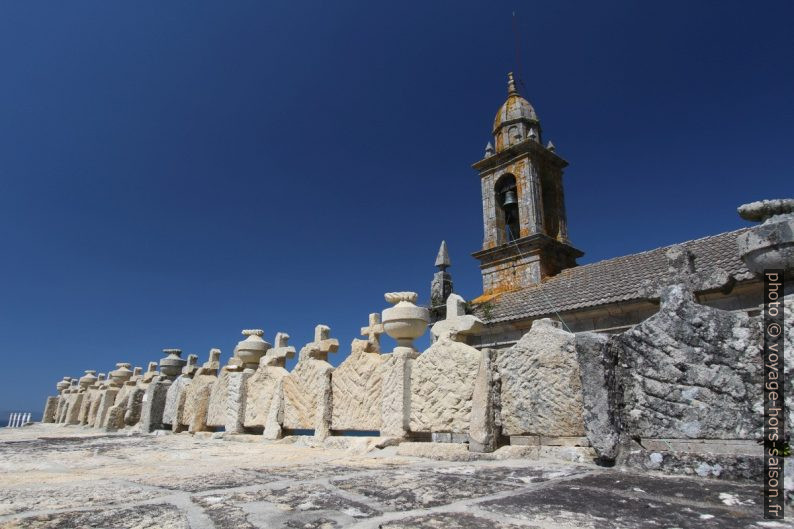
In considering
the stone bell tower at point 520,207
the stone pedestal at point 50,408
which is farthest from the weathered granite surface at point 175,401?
the stone pedestal at point 50,408

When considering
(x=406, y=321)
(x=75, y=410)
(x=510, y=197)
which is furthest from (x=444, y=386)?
(x=75, y=410)

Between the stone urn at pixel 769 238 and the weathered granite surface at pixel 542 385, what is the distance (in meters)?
1.36

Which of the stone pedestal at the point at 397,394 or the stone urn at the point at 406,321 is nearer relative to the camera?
the stone pedestal at the point at 397,394

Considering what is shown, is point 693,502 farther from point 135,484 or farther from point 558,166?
point 558,166

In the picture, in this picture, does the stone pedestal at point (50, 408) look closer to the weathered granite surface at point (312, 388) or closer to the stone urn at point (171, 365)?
the stone urn at point (171, 365)

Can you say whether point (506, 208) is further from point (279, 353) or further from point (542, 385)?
point (542, 385)

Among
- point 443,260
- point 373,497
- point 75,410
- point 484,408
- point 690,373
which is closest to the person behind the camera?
point 373,497

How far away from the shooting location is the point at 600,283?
41.3ft

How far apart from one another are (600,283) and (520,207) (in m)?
5.65

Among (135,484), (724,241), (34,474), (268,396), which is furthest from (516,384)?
(724,241)

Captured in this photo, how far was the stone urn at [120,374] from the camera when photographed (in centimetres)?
1338

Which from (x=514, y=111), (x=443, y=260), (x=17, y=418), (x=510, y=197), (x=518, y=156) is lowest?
(x=17, y=418)

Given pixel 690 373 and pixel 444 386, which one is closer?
pixel 690 373

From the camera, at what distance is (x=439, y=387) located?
464 centimetres
